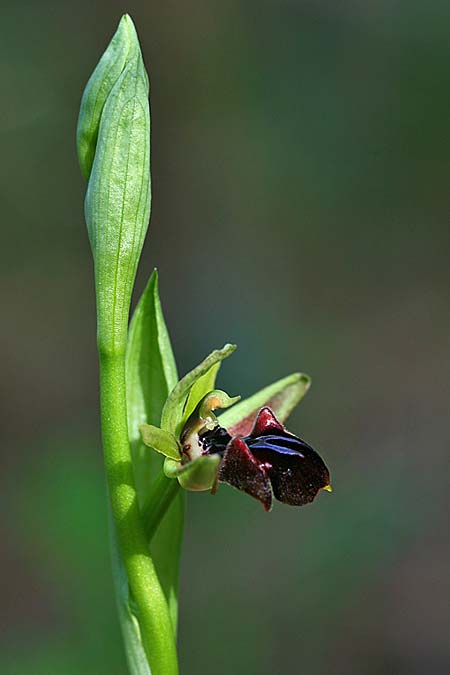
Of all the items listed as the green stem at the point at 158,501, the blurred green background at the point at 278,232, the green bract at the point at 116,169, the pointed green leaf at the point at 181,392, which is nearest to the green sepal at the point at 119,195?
the green bract at the point at 116,169

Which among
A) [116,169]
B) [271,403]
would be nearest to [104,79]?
[116,169]

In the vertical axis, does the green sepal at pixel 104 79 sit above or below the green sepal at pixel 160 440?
above

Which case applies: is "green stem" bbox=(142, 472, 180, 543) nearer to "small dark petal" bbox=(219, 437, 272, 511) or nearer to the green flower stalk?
the green flower stalk

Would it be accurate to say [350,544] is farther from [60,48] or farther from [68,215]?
[60,48]

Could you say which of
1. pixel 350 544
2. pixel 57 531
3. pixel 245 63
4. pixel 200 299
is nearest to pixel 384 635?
pixel 350 544

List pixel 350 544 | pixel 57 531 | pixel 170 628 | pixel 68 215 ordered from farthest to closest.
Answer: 1. pixel 68 215
2. pixel 350 544
3. pixel 57 531
4. pixel 170 628

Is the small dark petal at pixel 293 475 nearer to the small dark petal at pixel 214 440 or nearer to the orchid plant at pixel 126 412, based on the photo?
the orchid plant at pixel 126 412
